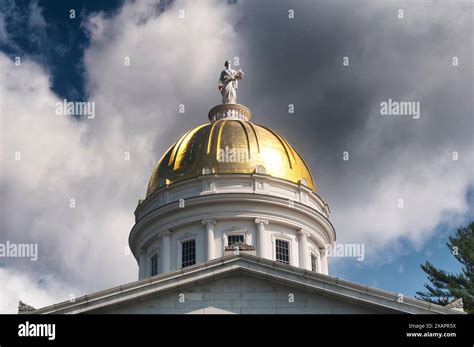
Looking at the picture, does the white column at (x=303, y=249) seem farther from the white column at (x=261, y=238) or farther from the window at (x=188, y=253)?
the window at (x=188, y=253)

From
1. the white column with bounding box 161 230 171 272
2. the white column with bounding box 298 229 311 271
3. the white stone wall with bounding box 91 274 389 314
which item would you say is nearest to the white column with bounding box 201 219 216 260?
the white column with bounding box 161 230 171 272

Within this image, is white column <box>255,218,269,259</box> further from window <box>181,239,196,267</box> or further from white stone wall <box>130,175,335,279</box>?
window <box>181,239,196,267</box>

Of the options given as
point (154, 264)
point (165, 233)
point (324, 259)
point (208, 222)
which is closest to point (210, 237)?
point (208, 222)

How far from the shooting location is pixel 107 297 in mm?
26797

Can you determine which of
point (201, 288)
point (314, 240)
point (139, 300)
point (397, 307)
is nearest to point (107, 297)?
point (139, 300)

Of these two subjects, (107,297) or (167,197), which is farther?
(167,197)

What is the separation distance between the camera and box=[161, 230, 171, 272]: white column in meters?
44.7

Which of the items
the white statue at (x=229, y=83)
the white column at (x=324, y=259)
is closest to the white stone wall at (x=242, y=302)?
the white column at (x=324, y=259)

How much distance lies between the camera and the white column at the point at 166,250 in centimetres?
4472

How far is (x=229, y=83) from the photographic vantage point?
178 ft

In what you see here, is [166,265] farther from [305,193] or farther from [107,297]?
[107,297]
